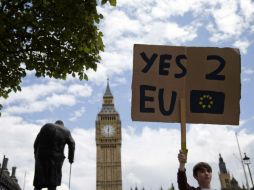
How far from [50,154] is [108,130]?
7989 cm

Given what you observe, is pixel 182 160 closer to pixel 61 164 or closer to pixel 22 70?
pixel 61 164

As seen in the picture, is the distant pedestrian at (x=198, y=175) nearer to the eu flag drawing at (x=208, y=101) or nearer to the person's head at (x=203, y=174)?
the person's head at (x=203, y=174)

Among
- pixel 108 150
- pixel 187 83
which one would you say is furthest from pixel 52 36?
pixel 108 150

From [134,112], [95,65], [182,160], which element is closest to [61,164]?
[95,65]

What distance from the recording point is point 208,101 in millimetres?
4469

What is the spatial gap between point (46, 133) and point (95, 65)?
74.9 inches

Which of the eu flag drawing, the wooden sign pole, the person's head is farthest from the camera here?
the eu flag drawing

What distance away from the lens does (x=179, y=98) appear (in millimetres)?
4328

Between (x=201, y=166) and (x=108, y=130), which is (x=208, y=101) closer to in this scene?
(x=201, y=166)

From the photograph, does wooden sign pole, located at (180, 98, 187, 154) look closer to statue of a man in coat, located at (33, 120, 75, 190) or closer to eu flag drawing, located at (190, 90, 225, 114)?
eu flag drawing, located at (190, 90, 225, 114)

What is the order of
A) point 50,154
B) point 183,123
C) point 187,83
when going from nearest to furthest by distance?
point 183,123 < point 187,83 < point 50,154

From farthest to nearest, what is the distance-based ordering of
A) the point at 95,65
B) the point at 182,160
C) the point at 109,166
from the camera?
the point at 109,166
the point at 95,65
the point at 182,160

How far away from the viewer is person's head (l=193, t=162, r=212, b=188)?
12.1 feet

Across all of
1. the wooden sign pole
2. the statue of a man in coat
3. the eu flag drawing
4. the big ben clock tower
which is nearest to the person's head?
the wooden sign pole
